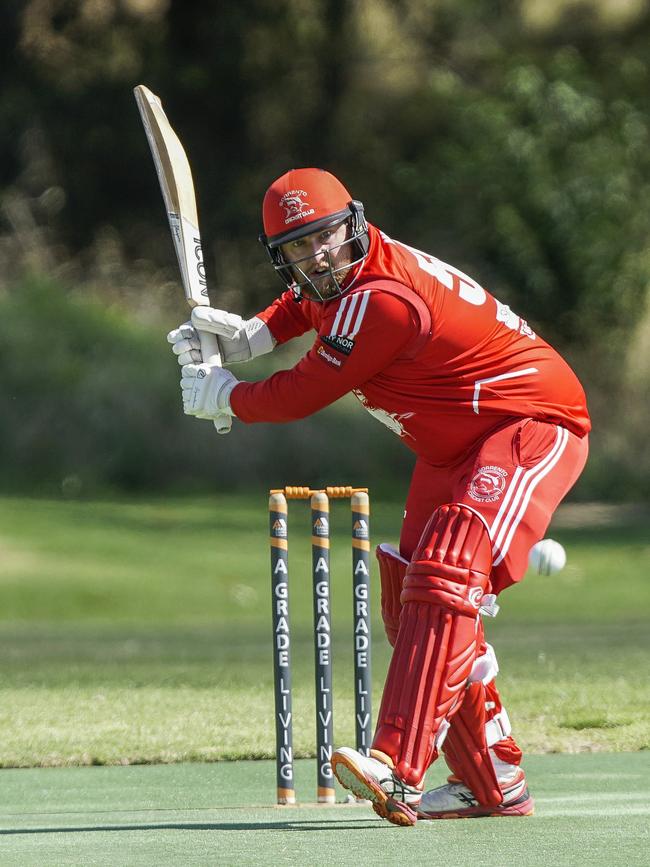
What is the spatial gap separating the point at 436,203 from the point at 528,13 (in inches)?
125

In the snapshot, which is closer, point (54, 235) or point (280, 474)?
point (280, 474)

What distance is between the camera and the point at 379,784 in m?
4.31

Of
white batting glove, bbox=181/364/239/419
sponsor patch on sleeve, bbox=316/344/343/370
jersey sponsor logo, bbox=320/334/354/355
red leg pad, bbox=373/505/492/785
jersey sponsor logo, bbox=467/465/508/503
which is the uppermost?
jersey sponsor logo, bbox=320/334/354/355

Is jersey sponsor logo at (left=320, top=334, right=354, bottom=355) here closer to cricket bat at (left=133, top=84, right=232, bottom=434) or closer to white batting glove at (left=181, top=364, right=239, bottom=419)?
white batting glove at (left=181, top=364, right=239, bottom=419)

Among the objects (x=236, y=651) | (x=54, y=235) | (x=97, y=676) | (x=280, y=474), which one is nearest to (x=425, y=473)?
(x=97, y=676)

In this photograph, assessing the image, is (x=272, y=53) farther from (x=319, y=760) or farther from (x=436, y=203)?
(x=319, y=760)

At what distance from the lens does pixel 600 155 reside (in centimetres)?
2145

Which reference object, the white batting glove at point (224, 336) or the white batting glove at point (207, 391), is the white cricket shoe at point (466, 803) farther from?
the white batting glove at point (224, 336)

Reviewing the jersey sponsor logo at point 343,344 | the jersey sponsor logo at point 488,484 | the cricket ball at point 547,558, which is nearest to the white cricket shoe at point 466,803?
the cricket ball at point 547,558

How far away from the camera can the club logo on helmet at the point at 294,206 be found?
15.1 ft

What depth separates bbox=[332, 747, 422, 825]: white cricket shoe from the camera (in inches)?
169

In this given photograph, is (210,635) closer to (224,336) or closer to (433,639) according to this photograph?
(224,336)

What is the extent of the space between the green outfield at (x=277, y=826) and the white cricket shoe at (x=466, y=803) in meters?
0.08

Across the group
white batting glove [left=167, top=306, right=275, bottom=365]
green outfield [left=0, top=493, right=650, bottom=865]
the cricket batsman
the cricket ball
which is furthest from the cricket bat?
green outfield [left=0, top=493, right=650, bottom=865]
